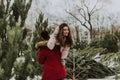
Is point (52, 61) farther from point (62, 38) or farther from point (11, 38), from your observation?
point (11, 38)

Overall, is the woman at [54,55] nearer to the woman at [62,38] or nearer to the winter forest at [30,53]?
the woman at [62,38]

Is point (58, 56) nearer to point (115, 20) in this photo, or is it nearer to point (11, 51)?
point (11, 51)

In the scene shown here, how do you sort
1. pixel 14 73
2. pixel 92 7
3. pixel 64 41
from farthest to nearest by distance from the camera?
pixel 92 7, pixel 64 41, pixel 14 73

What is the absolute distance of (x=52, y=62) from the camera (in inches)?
280

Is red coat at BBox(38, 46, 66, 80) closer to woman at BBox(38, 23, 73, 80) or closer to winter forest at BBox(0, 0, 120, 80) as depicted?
woman at BBox(38, 23, 73, 80)

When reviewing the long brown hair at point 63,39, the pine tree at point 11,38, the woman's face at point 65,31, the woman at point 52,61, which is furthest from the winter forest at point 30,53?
the woman's face at point 65,31

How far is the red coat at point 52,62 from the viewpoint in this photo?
280 inches

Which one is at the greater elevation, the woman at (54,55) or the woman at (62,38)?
the woman at (62,38)

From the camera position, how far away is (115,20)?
2173 inches

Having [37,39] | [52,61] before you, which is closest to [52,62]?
[52,61]

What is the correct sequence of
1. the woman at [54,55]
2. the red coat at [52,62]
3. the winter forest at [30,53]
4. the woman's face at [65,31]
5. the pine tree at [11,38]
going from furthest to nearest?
the red coat at [52,62] < the woman at [54,55] < the woman's face at [65,31] < the winter forest at [30,53] < the pine tree at [11,38]

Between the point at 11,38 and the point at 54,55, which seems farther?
the point at 54,55

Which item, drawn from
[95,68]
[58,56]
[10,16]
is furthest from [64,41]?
[95,68]

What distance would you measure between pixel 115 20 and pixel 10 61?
5047 centimetres
